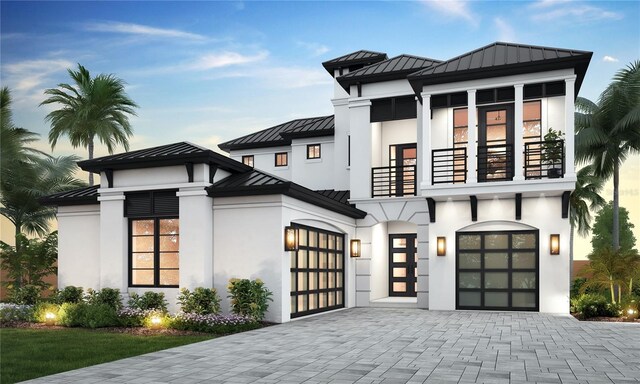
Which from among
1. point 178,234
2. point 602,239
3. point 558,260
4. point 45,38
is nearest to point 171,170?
point 178,234

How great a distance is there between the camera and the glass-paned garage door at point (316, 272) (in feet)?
49.2

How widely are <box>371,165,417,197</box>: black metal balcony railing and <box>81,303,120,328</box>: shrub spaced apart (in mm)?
9823

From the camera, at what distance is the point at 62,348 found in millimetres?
10141

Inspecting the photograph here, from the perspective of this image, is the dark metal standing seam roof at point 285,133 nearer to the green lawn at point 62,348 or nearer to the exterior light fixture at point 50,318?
the exterior light fixture at point 50,318

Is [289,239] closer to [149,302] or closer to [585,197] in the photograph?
[149,302]

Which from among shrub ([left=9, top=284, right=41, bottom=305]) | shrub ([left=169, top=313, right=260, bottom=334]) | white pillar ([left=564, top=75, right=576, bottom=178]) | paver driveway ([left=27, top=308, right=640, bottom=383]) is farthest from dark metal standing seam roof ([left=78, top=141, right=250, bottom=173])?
white pillar ([left=564, top=75, right=576, bottom=178])

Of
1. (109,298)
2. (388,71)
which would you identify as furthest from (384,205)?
(109,298)

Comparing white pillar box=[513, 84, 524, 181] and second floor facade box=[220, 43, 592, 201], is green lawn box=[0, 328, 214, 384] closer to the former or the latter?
second floor facade box=[220, 43, 592, 201]

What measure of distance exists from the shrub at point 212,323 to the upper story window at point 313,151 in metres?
11.1

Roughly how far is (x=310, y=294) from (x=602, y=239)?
4716 cm

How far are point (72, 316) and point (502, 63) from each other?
13.7 m

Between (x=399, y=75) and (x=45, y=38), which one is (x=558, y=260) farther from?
(x=45, y=38)

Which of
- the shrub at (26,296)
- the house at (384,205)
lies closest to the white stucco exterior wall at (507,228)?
the house at (384,205)

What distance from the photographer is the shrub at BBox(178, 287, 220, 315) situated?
1298 centimetres
